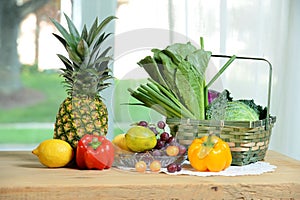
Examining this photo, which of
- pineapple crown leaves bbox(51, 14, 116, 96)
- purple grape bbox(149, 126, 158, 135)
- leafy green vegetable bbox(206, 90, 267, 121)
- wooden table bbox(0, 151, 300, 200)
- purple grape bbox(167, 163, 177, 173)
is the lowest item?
wooden table bbox(0, 151, 300, 200)

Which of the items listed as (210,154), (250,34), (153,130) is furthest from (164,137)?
(250,34)

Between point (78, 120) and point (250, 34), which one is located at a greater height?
point (250, 34)

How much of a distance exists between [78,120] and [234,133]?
460 mm

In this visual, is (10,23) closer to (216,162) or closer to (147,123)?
(147,123)

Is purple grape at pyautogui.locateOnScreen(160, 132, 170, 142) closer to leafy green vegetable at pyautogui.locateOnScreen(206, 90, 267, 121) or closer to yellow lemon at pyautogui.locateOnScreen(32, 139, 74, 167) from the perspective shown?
leafy green vegetable at pyautogui.locateOnScreen(206, 90, 267, 121)

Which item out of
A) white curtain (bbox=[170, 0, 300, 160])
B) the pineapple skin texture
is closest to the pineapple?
the pineapple skin texture

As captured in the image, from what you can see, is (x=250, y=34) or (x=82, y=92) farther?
(x=250, y=34)

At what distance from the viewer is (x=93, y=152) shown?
5.00 ft

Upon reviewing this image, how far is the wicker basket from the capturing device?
1617 millimetres

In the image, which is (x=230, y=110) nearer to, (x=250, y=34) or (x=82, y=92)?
(x=82, y=92)

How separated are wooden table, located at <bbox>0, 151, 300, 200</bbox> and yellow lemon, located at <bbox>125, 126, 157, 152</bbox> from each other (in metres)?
0.08

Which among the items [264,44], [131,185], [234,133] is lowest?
[131,185]

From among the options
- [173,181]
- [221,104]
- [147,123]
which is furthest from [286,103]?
[173,181]

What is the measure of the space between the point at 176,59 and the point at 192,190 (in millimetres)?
452
